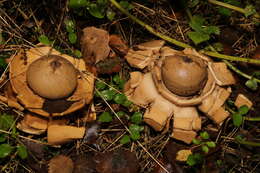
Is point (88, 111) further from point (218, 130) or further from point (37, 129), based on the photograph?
point (218, 130)

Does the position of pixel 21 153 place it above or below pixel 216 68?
below

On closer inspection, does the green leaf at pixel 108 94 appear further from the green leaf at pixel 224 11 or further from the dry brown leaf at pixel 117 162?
the green leaf at pixel 224 11

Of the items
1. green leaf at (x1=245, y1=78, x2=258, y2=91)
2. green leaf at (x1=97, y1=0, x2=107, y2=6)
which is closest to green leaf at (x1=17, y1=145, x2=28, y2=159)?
green leaf at (x1=97, y1=0, x2=107, y2=6)

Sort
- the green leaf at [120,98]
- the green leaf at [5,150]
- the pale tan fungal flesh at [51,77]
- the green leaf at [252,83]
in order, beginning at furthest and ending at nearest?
the green leaf at [252,83] < the green leaf at [120,98] < the green leaf at [5,150] < the pale tan fungal flesh at [51,77]

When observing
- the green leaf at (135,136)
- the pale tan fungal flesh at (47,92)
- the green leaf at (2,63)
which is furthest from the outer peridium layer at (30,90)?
the green leaf at (135,136)

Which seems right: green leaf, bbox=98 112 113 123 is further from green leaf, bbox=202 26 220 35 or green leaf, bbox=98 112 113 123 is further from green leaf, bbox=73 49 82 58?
green leaf, bbox=202 26 220 35

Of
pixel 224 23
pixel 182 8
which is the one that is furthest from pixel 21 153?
pixel 224 23

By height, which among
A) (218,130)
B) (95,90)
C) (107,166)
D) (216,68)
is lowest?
(107,166)
